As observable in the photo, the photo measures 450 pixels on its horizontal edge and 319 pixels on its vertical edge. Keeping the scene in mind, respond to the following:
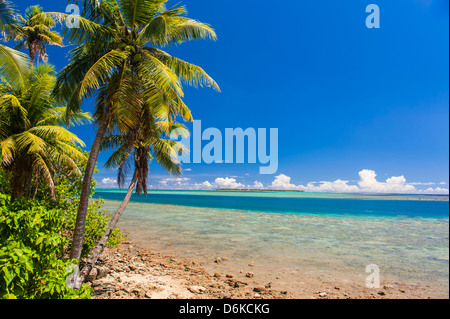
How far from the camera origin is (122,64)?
7219mm

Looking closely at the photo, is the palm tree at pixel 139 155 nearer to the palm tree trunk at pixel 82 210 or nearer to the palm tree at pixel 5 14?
the palm tree trunk at pixel 82 210

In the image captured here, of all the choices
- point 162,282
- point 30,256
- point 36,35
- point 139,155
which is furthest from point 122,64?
point 36,35

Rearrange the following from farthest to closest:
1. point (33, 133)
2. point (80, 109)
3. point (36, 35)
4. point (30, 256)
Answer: point (36, 35), point (33, 133), point (80, 109), point (30, 256)

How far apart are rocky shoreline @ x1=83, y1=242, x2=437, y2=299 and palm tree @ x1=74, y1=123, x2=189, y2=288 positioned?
1204mm

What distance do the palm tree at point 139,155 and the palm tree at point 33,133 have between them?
4.49ft

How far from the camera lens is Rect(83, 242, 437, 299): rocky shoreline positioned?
25.2 feet

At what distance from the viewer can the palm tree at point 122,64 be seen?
6.72m

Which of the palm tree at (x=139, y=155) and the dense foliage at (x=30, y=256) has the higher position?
the palm tree at (x=139, y=155)

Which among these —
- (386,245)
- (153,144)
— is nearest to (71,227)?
(153,144)

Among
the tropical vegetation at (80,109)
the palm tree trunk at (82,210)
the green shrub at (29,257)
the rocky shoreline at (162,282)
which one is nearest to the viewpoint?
the green shrub at (29,257)

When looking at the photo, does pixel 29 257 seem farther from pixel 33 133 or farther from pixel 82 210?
pixel 33 133

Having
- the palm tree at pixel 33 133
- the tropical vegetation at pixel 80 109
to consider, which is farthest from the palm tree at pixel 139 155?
the palm tree at pixel 33 133

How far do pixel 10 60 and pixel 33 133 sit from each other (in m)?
2.44
